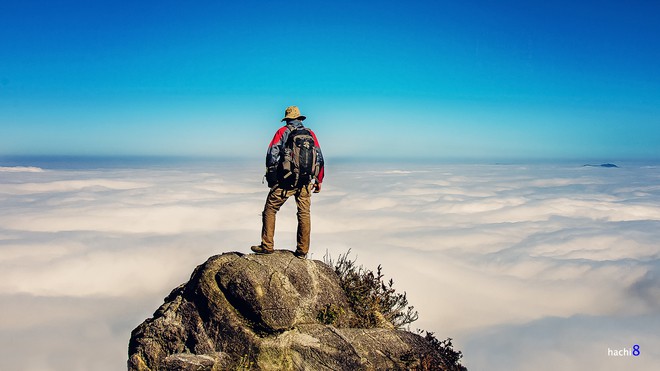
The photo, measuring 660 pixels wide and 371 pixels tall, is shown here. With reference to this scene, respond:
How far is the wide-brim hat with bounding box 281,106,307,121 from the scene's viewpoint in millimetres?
9703

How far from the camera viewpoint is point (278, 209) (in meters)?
9.97

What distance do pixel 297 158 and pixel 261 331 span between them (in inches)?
145

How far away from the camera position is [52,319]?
80.8m

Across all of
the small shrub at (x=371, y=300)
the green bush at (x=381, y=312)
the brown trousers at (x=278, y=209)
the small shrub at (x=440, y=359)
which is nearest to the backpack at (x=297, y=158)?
the brown trousers at (x=278, y=209)

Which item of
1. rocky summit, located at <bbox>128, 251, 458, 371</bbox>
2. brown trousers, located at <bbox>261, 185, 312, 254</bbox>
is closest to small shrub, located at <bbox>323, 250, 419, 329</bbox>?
rocky summit, located at <bbox>128, 251, 458, 371</bbox>

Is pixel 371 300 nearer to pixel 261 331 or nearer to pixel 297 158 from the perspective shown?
pixel 261 331

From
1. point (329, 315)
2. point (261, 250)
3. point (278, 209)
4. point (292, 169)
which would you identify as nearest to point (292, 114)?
point (292, 169)

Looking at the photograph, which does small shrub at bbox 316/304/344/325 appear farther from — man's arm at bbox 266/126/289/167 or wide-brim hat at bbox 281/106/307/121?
wide-brim hat at bbox 281/106/307/121

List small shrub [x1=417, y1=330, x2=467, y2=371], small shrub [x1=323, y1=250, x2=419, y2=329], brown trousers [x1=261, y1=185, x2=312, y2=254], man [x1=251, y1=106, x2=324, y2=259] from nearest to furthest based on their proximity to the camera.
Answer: small shrub [x1=417, y1=330, x2=467, y2=371] → man [x1=251, y1=106, x2=324, y2=259] → brown trousers [x1=261, y1=185, x2=312, y2=254] → small shrub [x1=323, y1=250, x2=419, y2=329]

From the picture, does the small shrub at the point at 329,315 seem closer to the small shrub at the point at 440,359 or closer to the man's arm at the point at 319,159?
the small shrub at the point at 440,359

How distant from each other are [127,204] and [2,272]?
85274 millimetres

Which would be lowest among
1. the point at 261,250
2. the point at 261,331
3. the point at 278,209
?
the point at 261,331

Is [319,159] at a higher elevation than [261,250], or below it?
higher

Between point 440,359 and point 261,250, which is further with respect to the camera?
point 261,250
